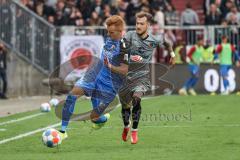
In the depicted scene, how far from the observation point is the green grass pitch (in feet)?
40.3

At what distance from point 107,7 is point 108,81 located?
1647 centimetres

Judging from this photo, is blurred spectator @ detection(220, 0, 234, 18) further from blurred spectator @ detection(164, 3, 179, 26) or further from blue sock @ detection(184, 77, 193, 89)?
blue sock @ detection(184, 77, 193, 89)

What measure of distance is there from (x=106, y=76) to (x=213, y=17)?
17107mm

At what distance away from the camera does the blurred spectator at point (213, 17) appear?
3092 cm

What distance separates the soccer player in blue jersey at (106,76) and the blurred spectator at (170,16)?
16768 mm

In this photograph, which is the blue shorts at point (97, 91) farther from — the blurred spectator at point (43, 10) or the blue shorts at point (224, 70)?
the blurred spectator at point (43, 10)

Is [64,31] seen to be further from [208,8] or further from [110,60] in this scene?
[110,60]

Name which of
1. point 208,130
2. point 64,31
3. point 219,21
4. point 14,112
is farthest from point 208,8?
point 208,130

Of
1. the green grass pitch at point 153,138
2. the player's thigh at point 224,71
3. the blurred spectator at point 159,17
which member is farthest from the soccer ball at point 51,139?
the blurred spectator at point 159,17

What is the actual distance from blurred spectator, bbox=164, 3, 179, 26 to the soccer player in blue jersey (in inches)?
660

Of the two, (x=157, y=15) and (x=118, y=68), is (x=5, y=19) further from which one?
(x=118, y=68)

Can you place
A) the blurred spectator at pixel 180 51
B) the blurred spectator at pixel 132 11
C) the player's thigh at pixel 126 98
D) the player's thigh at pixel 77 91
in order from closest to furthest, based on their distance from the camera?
1. the player's thigh at pixel 77 91
2. the player's thigh at pixel 126 98
3. the blurred spectator at pixel 180 51
4. the blurred spectator at pixel 132 11

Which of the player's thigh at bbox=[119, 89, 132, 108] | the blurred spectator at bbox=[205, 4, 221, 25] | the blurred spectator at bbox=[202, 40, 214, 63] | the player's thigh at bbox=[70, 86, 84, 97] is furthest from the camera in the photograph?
the blurred spectator at bbox=[205, 4, 221, 25]

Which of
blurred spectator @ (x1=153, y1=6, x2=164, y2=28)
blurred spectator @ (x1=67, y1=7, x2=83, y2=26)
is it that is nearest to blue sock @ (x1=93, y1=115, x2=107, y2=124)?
blurred spectator @ (x1=153, y1=6, x2=164, y2=28)
